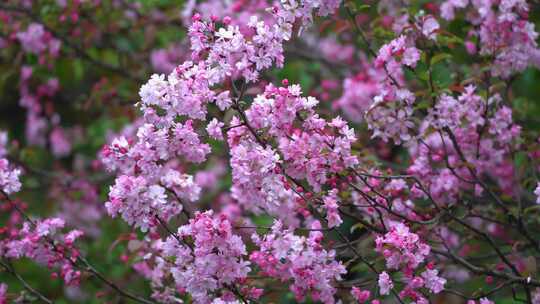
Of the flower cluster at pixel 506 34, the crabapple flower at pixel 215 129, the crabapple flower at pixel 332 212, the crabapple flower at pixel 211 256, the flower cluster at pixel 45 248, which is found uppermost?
the flower cluster at pixel 506 34

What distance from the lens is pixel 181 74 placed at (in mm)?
2615

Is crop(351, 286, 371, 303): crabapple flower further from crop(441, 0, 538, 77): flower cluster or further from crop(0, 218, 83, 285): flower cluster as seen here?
crop(441, 0, 538, 77): flower cluster

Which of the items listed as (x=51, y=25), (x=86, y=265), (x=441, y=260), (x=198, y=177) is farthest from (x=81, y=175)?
(x=441, y=260)

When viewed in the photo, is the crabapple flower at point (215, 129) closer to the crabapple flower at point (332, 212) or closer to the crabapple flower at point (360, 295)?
the crabapple flower at point (332, 212)

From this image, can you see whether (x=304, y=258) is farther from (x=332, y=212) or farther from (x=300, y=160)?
(x=300, y=160)

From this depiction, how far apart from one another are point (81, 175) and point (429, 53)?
3.39 m

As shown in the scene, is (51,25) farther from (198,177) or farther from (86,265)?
(86,265)

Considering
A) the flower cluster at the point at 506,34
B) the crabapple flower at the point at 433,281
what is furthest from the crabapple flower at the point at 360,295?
the flower cluster at the point at 506,34

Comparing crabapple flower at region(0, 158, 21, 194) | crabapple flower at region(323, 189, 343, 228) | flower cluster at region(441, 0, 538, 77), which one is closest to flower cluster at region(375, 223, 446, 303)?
crabapple flower at region(323, 189, 343, 228)

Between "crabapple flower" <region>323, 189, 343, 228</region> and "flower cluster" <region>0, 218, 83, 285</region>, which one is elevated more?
"flower cluster" <region>0, 218, 83, 285</region>

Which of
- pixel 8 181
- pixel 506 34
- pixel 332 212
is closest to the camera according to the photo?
pixel 332 212

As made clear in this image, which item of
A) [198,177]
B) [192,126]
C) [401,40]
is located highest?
[198,177]

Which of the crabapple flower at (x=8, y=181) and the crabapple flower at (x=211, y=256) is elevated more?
the crabapple flower at (x=8, y=181)

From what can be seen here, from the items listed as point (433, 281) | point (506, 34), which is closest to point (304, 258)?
point (433, 281)
